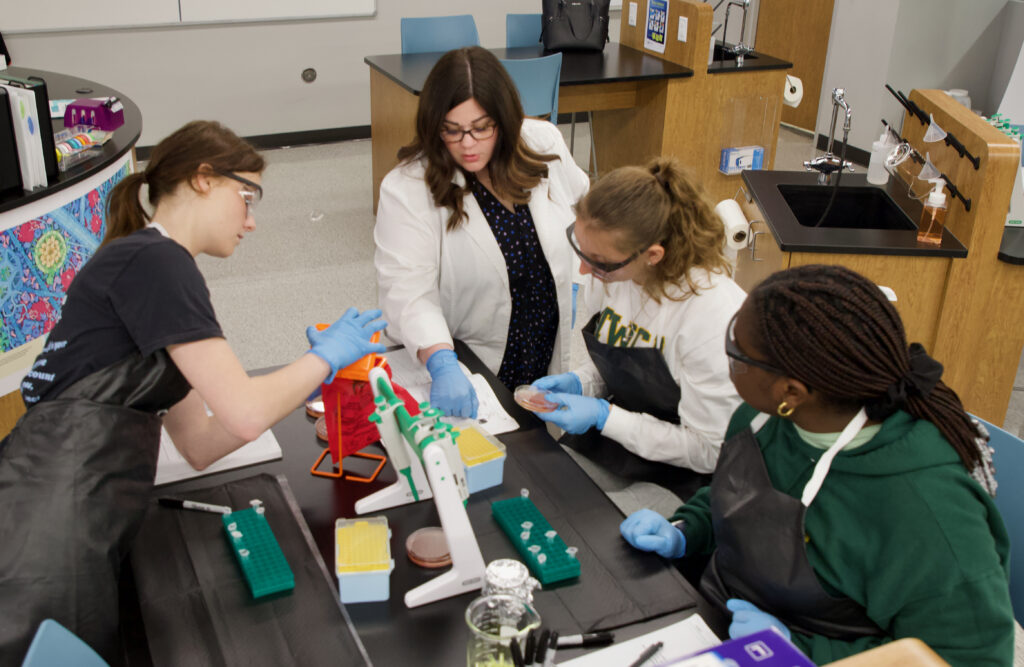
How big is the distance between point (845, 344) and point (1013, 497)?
0.62m

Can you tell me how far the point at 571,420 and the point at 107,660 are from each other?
3.20 feet

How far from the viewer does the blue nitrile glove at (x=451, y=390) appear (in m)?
1.84

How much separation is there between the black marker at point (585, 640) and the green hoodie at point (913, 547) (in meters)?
0.31

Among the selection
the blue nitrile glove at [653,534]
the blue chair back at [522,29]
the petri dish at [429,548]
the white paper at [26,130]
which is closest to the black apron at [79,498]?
the petri dish at [429,548]

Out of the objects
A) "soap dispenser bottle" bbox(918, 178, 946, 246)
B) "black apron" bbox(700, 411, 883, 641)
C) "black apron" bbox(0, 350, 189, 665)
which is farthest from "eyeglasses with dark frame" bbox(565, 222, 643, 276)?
"soap dispenser bottle" bbox(918, 178, 946, 246)

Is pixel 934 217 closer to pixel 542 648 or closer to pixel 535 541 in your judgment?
pixel 535 541

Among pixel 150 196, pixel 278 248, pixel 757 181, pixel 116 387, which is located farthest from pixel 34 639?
pixel 278 248

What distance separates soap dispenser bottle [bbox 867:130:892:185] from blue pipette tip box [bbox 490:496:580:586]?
2.01m

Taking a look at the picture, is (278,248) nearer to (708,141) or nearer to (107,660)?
(708,141)

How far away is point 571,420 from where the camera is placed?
188cm

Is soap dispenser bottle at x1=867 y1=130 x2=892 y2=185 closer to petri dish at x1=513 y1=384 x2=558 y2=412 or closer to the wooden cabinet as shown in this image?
the wooden cabinet

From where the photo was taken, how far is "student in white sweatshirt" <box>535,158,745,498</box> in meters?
1.81

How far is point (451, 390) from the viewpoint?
186cm

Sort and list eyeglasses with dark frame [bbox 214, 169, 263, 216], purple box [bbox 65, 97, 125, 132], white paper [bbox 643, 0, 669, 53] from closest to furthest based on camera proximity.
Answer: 1. eyeglasses with dark frame [bbox 214, 169, 263, 216]
2. purple box [bbox 65, 97, 125, 132]
3. white paper [bbox 643, 0, 669, 53]
